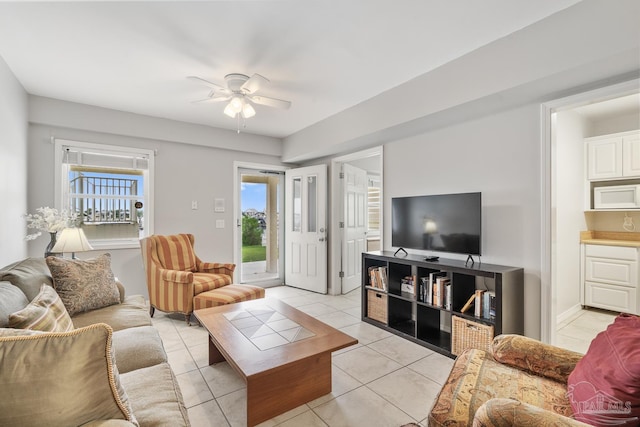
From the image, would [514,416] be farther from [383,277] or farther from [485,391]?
[383,277]

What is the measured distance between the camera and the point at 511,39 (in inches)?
86.6

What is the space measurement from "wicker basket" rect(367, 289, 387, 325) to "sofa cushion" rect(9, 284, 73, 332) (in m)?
2.68

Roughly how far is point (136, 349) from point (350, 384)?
4.66 feet

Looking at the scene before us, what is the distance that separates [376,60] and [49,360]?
2709 millimetres

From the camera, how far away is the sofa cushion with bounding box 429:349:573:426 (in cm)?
123

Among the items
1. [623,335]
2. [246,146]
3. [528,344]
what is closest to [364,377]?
[528,344]

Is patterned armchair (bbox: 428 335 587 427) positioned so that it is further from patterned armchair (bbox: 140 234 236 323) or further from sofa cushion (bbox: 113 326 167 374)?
patterned armchair (bbox: 140 234 236 323)

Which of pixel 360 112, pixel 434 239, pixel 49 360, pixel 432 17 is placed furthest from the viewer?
pixel 360 112

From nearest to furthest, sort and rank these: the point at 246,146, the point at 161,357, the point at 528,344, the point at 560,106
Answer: the point at 528,344, the point at 161,357, the point at 560,106, the point at 246,146

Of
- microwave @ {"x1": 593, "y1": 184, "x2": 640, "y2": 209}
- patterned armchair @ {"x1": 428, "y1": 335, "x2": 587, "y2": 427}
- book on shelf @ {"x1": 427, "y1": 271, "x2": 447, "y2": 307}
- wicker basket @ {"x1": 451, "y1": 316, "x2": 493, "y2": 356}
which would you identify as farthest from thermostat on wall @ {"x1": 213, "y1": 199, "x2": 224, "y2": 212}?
microwave @ {"x1": 593, "y1": 184, "x2": 640, "y2": 209}

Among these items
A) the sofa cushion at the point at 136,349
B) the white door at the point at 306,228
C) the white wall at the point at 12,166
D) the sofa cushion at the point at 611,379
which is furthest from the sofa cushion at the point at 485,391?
the white wall at the point at 12,166

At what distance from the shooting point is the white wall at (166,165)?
342 cm

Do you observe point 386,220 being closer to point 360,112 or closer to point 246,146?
point 360,112

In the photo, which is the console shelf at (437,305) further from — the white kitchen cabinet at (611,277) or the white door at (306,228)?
the white kitchen cabinet at (611,277)
